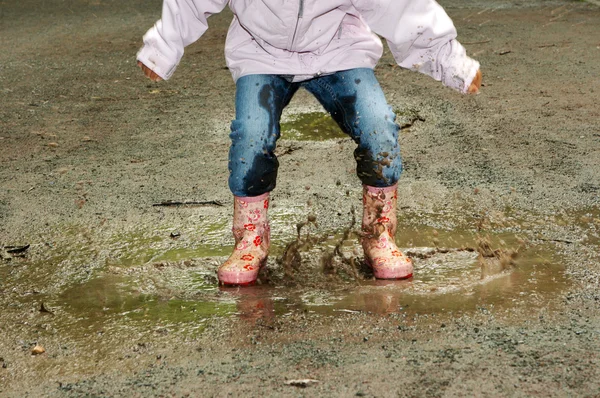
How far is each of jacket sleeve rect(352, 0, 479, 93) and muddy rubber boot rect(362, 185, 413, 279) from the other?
449 millimetres

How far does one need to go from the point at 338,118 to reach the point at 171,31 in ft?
2.13

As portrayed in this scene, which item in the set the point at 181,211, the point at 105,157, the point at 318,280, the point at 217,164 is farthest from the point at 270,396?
the point at 105,157

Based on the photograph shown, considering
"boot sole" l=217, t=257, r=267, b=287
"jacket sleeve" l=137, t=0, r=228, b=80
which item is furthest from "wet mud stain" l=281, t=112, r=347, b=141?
"boot sole" l=217, t=257, r=267, b=287

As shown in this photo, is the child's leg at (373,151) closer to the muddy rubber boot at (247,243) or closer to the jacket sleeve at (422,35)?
the jacket sleeve at (422,35)

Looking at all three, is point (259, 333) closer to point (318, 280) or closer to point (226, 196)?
point (318, 280)

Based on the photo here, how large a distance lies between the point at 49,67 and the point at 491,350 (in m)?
4.76

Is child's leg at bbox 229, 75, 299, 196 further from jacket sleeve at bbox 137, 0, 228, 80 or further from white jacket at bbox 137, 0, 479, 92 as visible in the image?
jacket sleeve at bbox 137, 0, 228, 80

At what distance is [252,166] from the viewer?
3.09 meters

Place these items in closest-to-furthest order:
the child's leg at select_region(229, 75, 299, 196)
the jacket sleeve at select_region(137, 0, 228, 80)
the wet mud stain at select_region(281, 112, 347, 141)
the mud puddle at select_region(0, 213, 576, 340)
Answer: the mud puddle at select_region(0, 213, 576, 340), the child's leg at select_region(229, 75, 299, 196), the jacket sleeve at select_region(137, 0, 228, 80), the wet mud stain at select_region(281, 112, 347, 141)

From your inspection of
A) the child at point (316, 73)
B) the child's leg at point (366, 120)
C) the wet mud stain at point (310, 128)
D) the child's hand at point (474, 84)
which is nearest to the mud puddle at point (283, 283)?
the child at point (316, 73)

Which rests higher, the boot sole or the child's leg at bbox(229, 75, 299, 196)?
the child's leg at bbox(229, 75, 299, 196)

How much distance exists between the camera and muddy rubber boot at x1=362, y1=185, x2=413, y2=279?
313cm

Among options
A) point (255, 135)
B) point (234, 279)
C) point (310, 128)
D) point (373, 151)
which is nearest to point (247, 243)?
point (234, 279)

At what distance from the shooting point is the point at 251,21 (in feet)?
10.3
